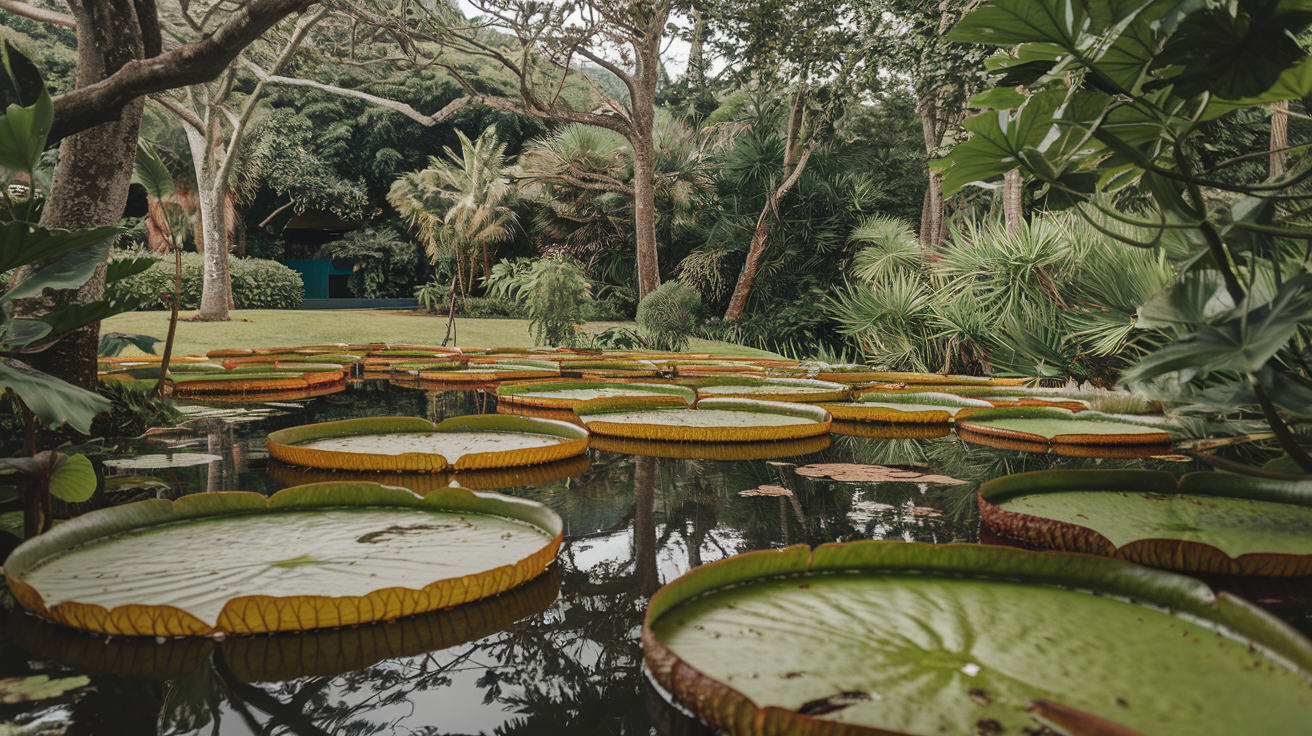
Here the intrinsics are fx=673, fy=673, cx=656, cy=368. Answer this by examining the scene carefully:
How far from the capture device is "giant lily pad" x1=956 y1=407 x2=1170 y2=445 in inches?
94.7

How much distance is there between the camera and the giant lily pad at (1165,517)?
3.63 feet

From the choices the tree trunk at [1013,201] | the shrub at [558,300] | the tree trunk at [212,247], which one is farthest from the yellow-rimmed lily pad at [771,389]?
the tree trunk at [212,247]

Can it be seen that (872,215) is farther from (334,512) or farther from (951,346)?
(334,512)

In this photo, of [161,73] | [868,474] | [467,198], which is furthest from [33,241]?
[467,198]

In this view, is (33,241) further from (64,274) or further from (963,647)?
(963,647)

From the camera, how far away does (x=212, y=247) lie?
9969 mm

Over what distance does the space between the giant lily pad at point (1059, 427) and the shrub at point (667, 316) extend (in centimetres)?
586

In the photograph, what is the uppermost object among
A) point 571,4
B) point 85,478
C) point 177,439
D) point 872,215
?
point 571,4

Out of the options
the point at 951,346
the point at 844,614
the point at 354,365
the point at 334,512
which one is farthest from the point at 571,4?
the point at 844,614

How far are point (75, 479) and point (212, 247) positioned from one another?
34.6 ft

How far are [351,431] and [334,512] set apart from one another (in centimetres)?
100

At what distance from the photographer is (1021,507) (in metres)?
1.41

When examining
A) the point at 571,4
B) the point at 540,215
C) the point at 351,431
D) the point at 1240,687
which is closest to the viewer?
the point at 1240,687

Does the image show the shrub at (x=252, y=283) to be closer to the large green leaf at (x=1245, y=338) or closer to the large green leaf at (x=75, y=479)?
the large green leaf at (x=75, y=479)
